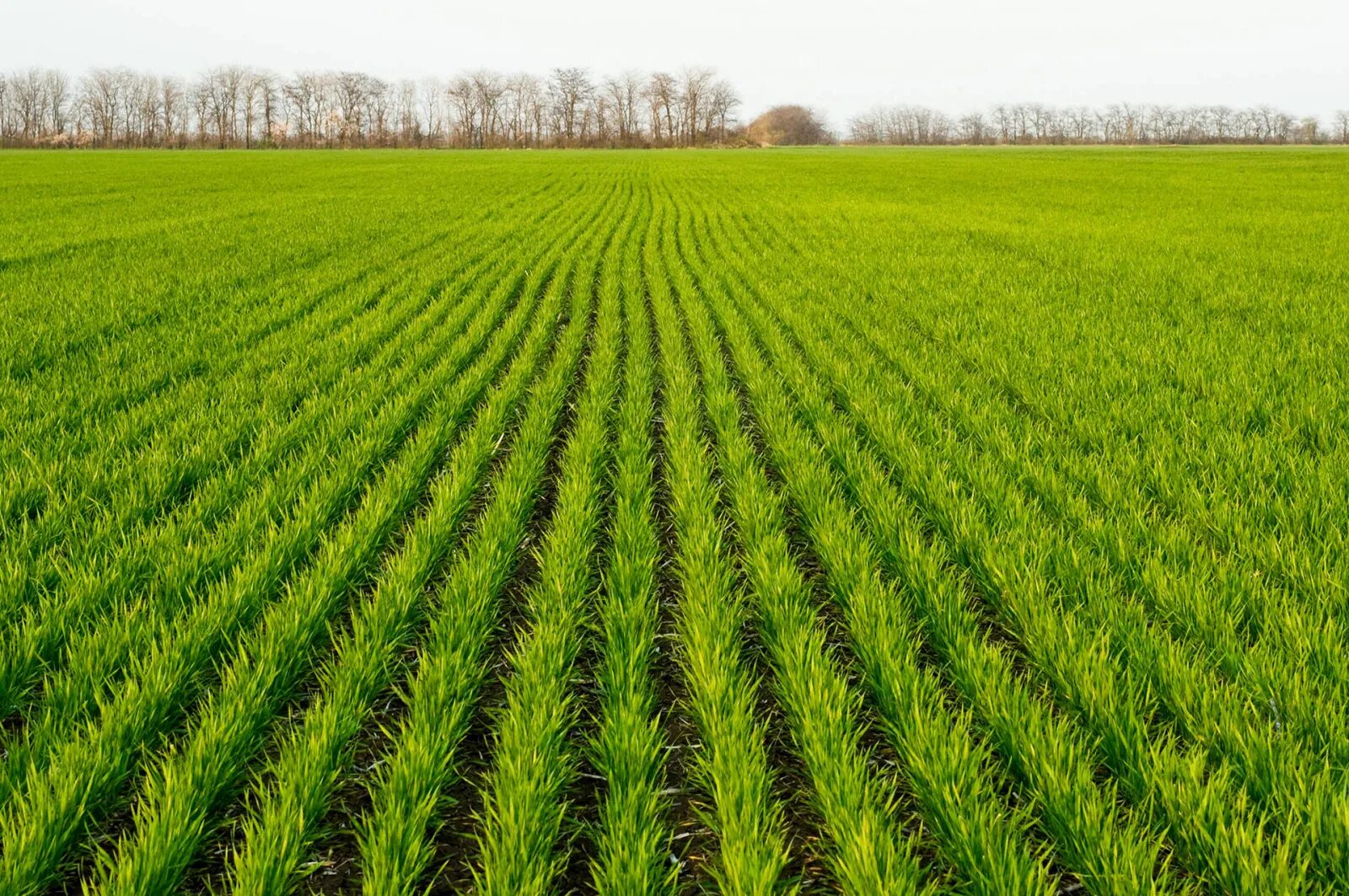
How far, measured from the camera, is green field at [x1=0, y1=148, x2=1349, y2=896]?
201 centimetres

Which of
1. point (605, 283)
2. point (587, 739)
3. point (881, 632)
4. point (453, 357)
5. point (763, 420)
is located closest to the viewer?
point (587, 739)

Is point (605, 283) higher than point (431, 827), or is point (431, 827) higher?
point (605, 283)

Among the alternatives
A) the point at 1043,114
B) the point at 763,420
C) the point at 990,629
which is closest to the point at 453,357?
the point at 763,420

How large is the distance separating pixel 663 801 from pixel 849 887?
596 mm

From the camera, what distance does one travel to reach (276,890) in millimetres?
1857

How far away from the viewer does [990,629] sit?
2.91m

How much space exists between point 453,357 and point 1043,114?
16750 cm

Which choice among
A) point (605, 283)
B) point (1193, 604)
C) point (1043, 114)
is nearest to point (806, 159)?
point (605, 283)

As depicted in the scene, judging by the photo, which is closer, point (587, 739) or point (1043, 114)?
point (587, 739)

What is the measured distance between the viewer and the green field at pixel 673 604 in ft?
6.61

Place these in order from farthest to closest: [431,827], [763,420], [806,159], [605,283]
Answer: [806,159]
[605,283]
[763,420]
[431,827]

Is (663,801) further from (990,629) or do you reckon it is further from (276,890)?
(990,629)

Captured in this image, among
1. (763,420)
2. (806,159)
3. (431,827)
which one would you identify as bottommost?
(431,827)

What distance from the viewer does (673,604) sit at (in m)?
A: 3.37
